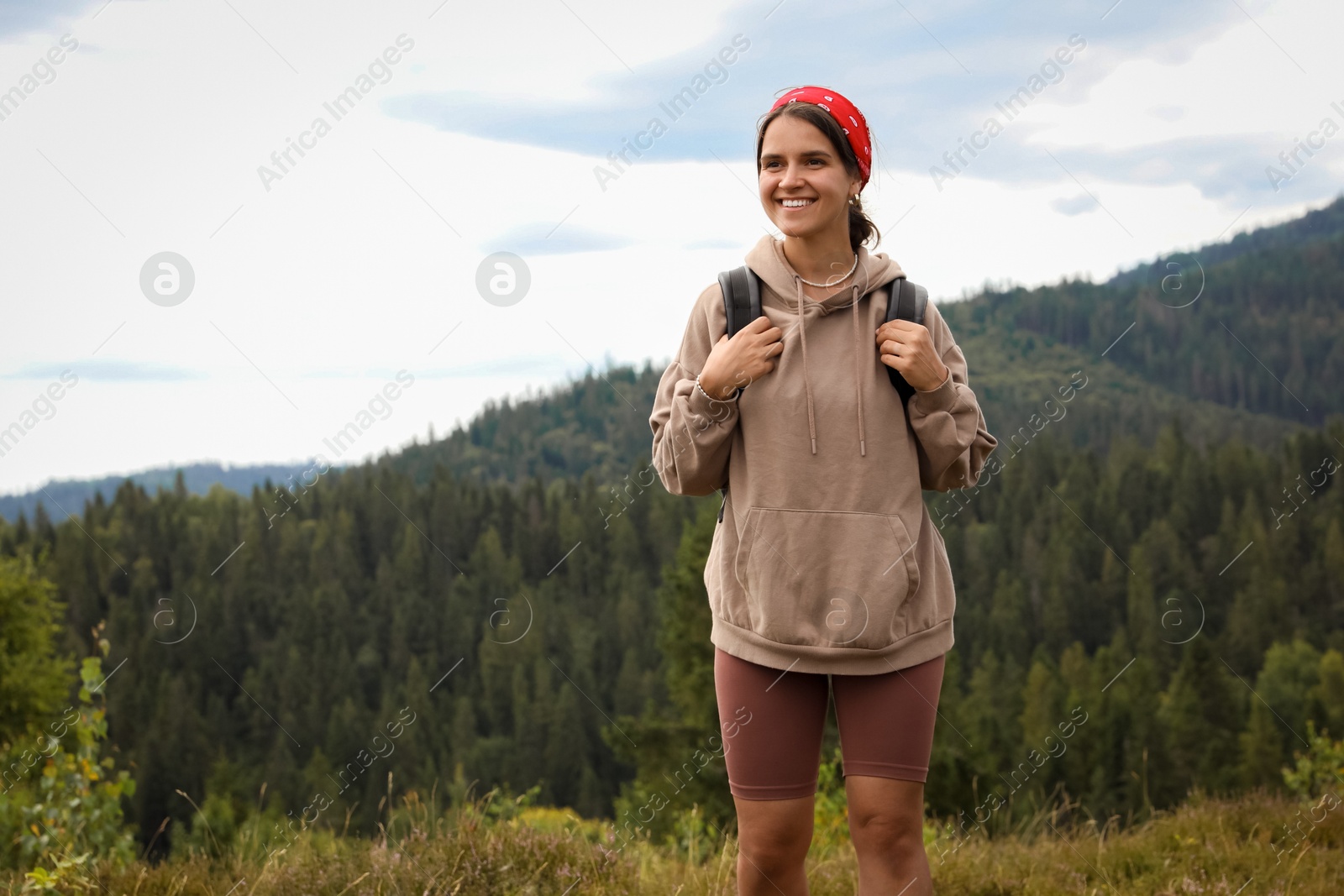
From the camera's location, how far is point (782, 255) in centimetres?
248

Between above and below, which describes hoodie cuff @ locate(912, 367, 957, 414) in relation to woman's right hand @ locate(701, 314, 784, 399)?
below

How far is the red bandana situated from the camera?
7.68 feet

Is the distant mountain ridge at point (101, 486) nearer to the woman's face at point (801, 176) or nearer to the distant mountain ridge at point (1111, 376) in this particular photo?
the distant mountain ridge at point (1111, 376)

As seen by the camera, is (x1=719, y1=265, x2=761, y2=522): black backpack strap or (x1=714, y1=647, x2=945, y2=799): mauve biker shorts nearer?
(x1=714, y1=647, x2=945, y2=799): mauve biker shorts

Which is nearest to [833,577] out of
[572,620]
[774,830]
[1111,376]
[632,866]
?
[774,830]

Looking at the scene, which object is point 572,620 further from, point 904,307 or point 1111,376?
point 1111,376

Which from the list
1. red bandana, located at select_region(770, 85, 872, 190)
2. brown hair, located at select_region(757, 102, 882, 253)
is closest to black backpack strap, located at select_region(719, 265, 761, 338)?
brown hair, located at select_region(757, 102, 882, 253)

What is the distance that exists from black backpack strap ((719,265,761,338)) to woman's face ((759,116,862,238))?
0.14m

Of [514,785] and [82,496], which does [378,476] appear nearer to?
[82,496]

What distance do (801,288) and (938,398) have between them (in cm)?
38

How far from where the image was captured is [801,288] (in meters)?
2.41

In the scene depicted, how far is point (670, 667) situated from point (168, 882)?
17039 millimetres

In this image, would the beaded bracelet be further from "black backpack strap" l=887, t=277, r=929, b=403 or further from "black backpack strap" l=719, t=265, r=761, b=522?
"black backpack strap" l=887, t=277, r=929, b=403

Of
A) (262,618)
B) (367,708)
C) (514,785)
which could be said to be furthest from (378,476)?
(514,785)
